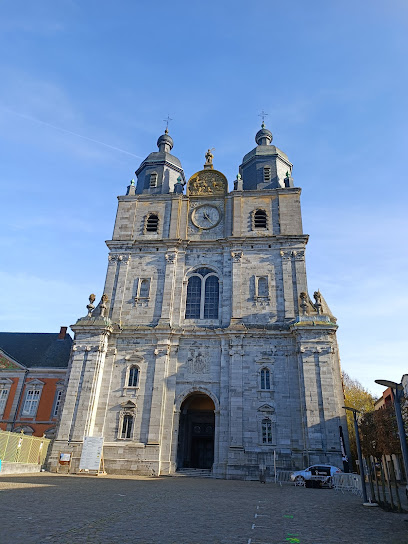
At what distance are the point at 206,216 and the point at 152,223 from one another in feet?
14.3

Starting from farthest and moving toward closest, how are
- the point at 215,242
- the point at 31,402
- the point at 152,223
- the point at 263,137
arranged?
the point at 263,137, the point at 31,402, the point at 152,223, the point at 215,242

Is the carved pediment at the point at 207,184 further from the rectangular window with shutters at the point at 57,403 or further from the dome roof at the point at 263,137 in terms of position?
the rectangular window with shutters at the point at 57,403

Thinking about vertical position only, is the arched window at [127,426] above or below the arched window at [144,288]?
below

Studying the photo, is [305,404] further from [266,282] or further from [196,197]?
[196,197]

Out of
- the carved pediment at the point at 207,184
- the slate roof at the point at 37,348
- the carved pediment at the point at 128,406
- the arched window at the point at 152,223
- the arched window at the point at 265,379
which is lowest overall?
the carved pediment at the point at 128,406

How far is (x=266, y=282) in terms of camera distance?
27969 mm

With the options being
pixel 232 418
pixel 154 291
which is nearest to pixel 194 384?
pixel 232 418

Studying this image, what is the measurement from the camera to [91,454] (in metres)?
22.0

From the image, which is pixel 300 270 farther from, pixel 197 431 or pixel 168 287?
pixel 197 431

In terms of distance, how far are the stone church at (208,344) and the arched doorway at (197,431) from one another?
0.24 ft

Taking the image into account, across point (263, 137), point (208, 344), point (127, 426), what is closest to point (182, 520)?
point (127, 426)

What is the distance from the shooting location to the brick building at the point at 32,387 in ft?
102

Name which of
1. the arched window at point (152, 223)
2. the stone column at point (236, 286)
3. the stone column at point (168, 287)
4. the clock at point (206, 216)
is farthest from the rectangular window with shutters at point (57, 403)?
the clock at point (206, 216)

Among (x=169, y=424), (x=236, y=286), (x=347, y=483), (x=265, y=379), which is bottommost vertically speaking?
(x=347, y=483)
